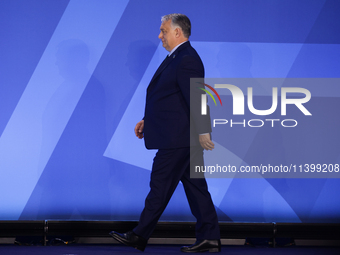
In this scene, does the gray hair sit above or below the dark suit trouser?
above

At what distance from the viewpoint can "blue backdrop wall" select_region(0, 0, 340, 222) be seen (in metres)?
2.96

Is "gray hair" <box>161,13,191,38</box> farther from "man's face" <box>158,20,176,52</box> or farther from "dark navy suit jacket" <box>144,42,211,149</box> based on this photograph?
"dark navy suit jacket" <box>144,42,211,149</box>

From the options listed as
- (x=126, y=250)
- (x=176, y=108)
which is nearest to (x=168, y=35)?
(x=176, y=108)

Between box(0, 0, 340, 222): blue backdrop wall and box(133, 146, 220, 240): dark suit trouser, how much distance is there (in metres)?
0.74

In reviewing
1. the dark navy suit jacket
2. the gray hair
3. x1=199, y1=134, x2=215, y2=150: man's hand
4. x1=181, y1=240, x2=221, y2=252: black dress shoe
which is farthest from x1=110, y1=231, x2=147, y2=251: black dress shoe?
the gray hair

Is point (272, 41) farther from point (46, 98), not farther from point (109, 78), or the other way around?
point (46, 98)

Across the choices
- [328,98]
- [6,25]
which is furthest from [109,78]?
[328,98]

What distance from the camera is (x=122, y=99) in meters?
3.02

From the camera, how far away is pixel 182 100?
222 cm

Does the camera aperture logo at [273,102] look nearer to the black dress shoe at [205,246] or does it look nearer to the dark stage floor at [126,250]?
the dark stage floor at [126,250]

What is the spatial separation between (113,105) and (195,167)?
105 cm

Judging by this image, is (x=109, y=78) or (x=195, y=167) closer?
(x=195, y=167)

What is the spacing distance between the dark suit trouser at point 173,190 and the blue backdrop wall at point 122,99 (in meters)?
0.74

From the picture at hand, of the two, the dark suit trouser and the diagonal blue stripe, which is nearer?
the dark suit trouser
